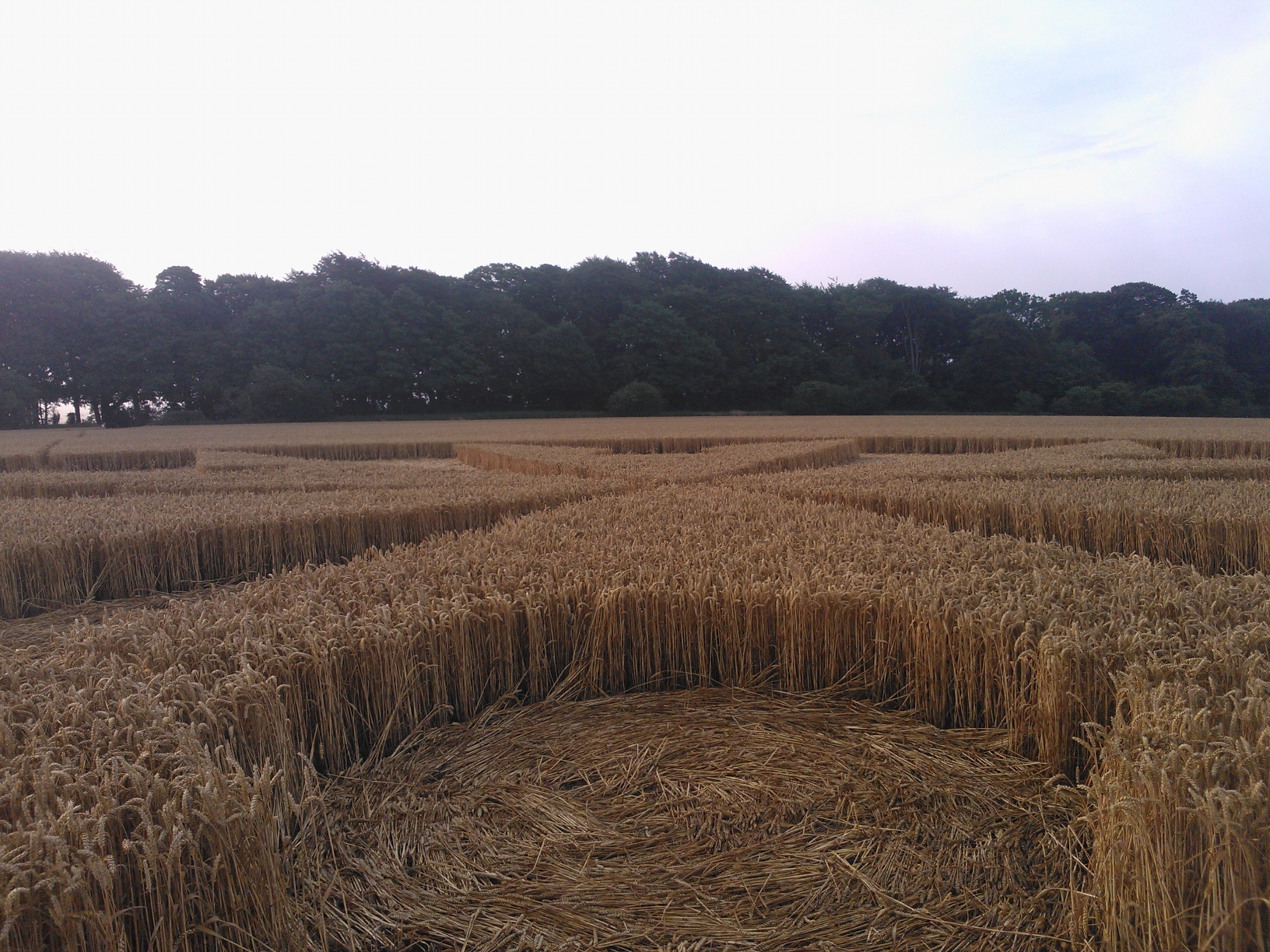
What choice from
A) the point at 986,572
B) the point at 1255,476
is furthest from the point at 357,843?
the point at 1255,476

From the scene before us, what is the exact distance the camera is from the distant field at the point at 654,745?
188 cm

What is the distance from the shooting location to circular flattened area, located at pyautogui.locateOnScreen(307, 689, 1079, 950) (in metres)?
2.20

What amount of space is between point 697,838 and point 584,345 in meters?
45.7

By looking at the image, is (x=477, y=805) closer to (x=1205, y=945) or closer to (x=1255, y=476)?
(x=1205, y=945)

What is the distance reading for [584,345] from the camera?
154 feet

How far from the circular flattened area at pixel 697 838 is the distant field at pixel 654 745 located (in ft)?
0.05

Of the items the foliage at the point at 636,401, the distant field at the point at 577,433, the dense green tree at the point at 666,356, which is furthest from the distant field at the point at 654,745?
the dense green tree at the point at 666,356

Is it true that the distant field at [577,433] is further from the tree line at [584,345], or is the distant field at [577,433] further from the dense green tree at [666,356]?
the dense green tree at [666,356]

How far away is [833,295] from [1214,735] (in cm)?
6136

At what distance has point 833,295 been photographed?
5903 centimetres

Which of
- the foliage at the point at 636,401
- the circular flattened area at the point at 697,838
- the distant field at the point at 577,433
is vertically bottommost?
the circular flattened area at the point at 697,838

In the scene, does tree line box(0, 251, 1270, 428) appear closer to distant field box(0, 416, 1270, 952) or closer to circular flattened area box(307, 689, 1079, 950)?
distant field box(0, 416, 1270, 952)

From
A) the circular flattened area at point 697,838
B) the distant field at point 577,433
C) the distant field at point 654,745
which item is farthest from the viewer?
the distant field at point 577,433

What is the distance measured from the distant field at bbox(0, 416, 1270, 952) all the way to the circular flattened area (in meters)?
0.01
